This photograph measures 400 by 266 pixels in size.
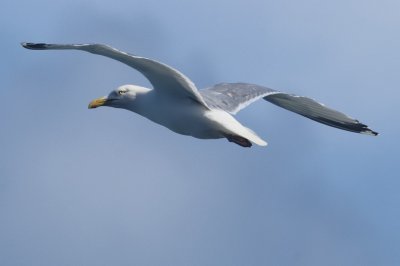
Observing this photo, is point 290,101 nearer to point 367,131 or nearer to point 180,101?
point 367,131

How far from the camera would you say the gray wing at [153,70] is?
448 inches

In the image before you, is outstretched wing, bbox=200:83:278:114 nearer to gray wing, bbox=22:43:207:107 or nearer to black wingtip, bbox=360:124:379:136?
gray wing, bbox=22:43:207:107

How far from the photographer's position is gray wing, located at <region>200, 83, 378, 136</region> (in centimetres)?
1409

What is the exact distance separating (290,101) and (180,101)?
2341mm

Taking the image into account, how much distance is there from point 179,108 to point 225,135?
655mm

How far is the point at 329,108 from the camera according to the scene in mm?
14344

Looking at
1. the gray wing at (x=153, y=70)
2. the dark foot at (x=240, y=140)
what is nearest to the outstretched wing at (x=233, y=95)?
the dark foot at (x=240, y=140)

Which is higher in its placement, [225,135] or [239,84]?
[239,84]

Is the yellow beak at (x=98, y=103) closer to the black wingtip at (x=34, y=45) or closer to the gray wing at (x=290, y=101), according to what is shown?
the gray wing at (x=290, y=101)

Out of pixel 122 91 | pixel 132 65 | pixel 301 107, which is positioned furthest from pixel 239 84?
pixel 132 65

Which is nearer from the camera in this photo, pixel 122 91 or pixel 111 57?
pixel 111 57

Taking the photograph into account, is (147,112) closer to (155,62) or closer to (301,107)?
(155,62)

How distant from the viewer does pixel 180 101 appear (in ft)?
41.6

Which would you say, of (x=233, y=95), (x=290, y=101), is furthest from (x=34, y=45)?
(x=290, y=101)
